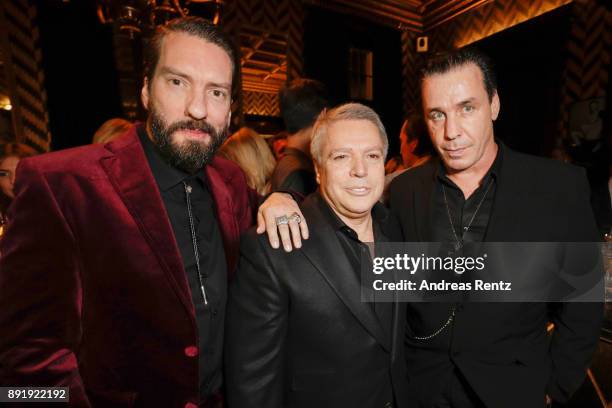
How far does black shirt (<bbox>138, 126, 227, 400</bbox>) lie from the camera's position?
4.16ft

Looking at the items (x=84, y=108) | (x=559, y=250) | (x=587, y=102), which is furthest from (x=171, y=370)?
(x=587, y=102)

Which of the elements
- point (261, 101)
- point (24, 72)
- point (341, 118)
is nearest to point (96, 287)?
point (341, 118)

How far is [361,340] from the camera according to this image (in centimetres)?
125

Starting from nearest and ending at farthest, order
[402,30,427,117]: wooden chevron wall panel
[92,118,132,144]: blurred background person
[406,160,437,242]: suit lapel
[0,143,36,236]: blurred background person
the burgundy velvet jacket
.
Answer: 1. the burgundy velvet jacket
2. [406,160,437,242]: suit lapel
3. [92,118,132,144]: blurred background person
4. [0,143,36,236]: blurred background person
5. [402,30,427,117]: wooden chevron wall panel

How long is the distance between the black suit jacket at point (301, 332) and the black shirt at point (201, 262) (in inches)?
3.1

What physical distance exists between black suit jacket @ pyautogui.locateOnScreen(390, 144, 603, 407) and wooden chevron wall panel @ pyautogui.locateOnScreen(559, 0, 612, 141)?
6.25 m

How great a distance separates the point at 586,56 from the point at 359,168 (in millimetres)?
7229

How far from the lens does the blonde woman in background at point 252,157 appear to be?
3.22 m

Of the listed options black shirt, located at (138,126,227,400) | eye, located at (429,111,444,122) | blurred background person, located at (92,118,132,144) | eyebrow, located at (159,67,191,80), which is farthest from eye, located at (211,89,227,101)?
blurred background person, located at (92,118,132,144)

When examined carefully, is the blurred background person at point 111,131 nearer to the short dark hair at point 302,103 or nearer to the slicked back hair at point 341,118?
the short dark hair at point 302,103

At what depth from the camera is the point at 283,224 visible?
1.24 meters

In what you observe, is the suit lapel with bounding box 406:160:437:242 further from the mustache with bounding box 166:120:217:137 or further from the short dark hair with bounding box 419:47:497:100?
the mustache with bounding box 166:120:217:137

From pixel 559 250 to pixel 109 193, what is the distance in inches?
72.3

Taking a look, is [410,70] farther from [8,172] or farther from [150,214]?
[150,214]
